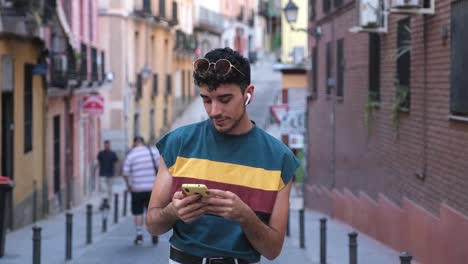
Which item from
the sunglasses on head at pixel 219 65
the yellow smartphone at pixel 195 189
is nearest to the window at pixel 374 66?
the sunglasses on head at pixel 219 65

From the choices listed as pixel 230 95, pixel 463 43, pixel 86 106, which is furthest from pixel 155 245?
pixel 86 106

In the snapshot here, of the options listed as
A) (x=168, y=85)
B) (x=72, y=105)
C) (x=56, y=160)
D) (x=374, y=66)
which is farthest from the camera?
(x=168, y=85)

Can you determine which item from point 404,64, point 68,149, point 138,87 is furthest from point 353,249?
point 138,87

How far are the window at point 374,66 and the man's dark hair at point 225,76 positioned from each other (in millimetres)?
13087

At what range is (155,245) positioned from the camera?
15.2 m

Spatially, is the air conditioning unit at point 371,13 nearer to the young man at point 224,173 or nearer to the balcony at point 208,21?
the young man at point 224,173

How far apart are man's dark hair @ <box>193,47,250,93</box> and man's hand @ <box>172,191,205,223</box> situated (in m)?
0.56

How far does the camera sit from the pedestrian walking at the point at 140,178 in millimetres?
15031

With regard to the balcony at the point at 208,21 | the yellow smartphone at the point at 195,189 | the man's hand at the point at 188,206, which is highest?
the balcony at the point at 208,21

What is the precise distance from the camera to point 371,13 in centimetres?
1612

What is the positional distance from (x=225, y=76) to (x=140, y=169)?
10.8 m

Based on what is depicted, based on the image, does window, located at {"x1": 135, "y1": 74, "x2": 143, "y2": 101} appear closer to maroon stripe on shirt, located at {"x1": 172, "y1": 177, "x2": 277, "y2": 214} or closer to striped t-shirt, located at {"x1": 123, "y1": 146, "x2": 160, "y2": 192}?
striped t-shirt, located at {"x1": 123, "y1": 146, "x2": 160, "y2": 192}

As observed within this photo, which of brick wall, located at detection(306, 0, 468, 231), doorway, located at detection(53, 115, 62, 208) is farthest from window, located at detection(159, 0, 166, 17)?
brick wall, located at detection(306, 0, 468, 231)

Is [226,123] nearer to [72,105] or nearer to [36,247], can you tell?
[36,247]
